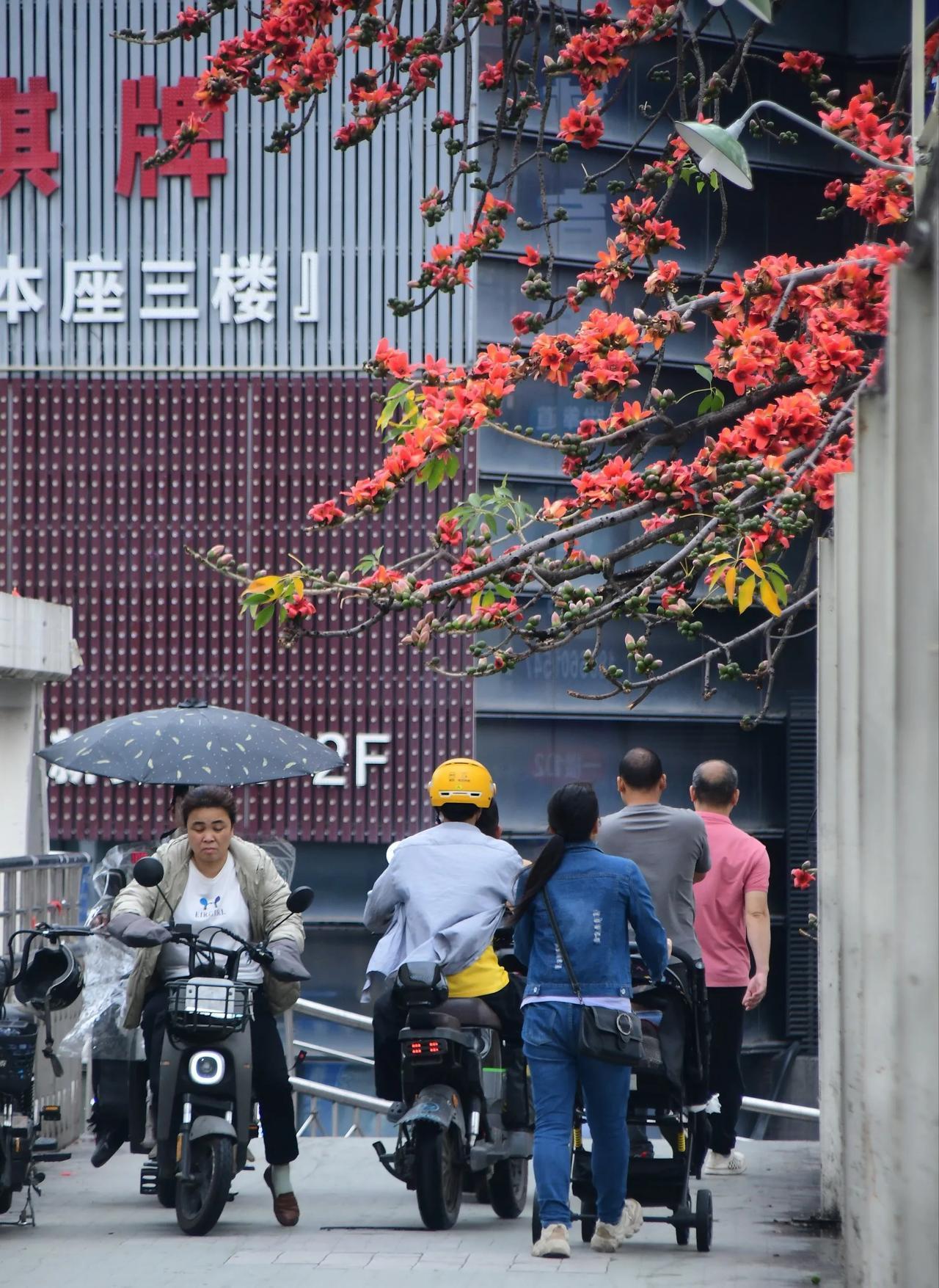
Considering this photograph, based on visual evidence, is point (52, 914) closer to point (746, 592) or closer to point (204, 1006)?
point (204, 1006)

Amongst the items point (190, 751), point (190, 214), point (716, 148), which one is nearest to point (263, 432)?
point (190, 214)

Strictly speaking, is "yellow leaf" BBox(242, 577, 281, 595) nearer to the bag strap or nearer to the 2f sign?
the bag strap

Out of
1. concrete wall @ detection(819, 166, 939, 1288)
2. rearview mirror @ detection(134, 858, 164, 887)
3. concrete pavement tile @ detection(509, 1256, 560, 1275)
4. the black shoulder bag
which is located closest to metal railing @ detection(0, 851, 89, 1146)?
rearview mirror @ detection(134, 858, 164, 887)

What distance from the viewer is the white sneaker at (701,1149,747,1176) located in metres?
9.20

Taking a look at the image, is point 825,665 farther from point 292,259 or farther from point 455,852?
point 292,259

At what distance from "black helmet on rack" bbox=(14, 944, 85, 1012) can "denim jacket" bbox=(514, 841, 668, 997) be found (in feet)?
6.27

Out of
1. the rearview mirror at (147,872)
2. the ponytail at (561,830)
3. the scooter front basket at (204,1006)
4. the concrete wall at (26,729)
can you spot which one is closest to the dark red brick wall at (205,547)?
the concrete wall at (26,729)

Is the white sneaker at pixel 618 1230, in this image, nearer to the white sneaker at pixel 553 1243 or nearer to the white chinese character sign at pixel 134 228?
the white sneaker at pixel 553 1243

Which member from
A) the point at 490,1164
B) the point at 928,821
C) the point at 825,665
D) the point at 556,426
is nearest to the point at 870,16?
the point at 556,426

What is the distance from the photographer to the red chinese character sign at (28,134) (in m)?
15.8

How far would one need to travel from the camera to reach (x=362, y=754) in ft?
50.4

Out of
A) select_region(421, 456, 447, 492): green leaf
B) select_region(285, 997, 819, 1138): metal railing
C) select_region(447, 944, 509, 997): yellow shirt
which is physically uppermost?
select_region(421, 456, 447, 492): green leaf

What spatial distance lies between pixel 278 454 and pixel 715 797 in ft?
24.7

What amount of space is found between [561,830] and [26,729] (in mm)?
3790
